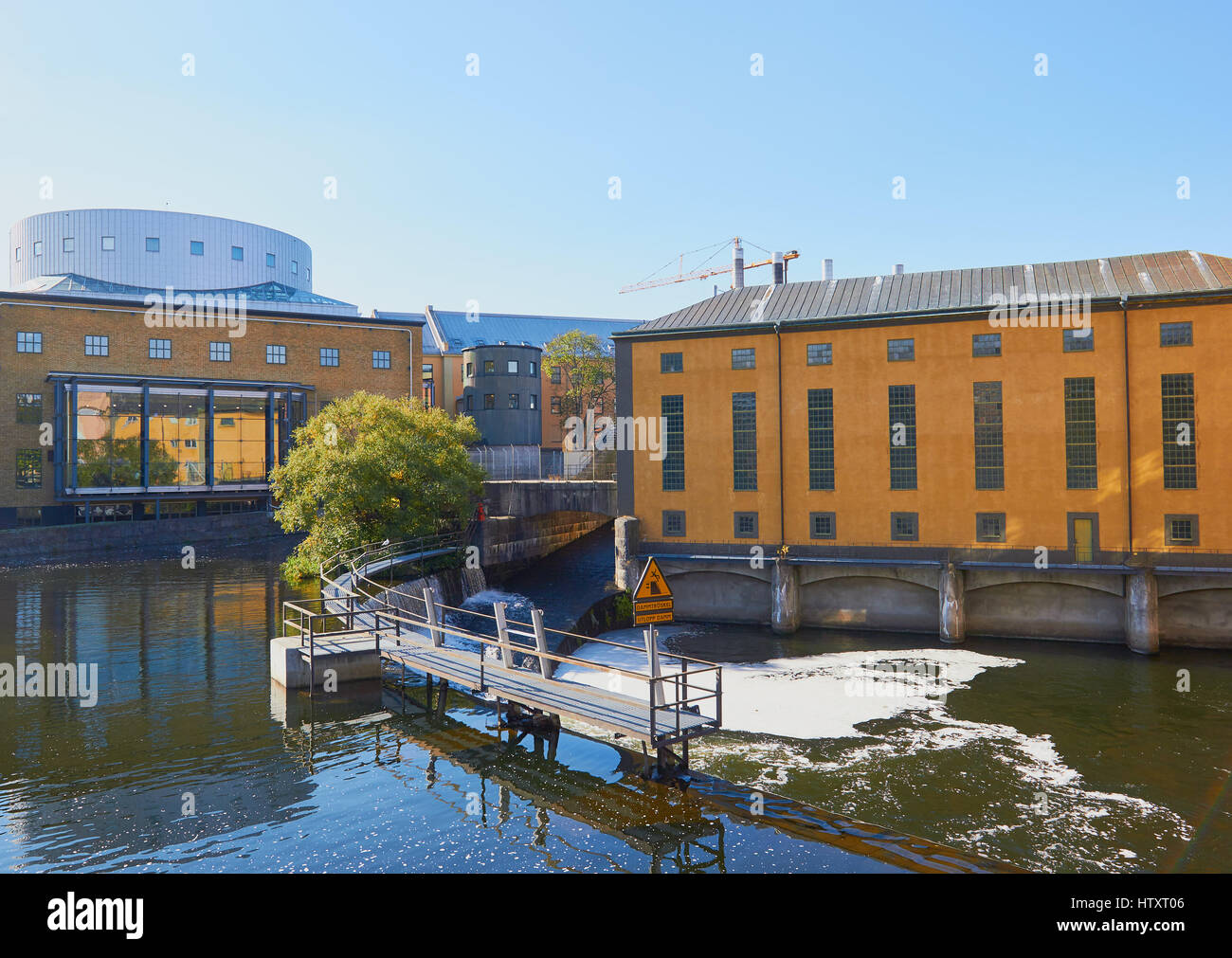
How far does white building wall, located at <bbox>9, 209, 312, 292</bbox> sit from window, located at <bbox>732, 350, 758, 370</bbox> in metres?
73.6

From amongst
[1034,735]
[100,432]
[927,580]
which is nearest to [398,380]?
[100,432]

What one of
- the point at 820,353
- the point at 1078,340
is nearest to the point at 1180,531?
the point at 1078,340

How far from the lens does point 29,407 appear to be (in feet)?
184

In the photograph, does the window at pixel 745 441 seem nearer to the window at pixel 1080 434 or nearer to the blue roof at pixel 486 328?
the window at pixel 1080 434

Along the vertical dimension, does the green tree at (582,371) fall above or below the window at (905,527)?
above

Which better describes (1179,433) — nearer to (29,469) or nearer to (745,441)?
(745,441)

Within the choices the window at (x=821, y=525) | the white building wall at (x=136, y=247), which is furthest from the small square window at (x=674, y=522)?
the white building wall at (x=136, y=247)

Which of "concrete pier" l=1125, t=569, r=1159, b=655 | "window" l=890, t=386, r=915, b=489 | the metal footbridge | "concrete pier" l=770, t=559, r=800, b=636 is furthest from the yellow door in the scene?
the metal footbridge

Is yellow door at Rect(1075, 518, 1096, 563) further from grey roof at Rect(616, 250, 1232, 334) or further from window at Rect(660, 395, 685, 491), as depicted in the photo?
window at Rect(660, 395, 685, 491)

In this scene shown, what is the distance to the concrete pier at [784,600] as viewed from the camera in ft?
125

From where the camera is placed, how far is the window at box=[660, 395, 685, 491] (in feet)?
138

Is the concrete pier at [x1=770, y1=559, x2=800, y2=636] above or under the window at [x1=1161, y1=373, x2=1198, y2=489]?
under

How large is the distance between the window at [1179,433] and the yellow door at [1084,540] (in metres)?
3.26

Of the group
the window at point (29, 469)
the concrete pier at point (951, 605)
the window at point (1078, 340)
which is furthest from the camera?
the window at point (29, 469)
